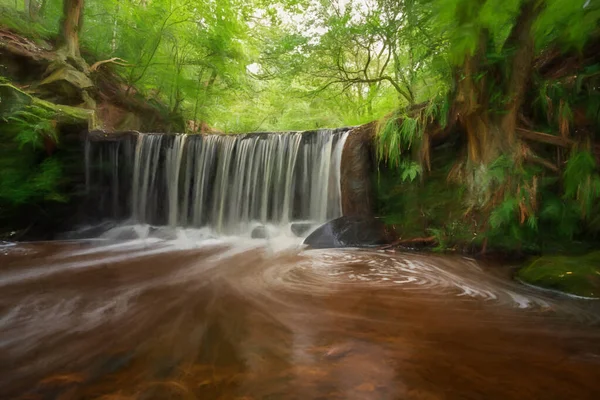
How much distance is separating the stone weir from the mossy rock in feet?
11.9

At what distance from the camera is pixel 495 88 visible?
4.34 metres

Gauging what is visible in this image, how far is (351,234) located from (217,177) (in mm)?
4238

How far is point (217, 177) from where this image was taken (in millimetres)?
8062

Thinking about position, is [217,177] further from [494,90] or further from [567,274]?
[567,274]

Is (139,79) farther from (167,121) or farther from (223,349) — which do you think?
(223,349)

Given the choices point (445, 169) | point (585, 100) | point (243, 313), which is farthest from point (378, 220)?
point (243, 313)

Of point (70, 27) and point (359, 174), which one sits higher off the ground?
point (70, 27)

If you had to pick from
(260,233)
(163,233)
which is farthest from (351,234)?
(163,233)

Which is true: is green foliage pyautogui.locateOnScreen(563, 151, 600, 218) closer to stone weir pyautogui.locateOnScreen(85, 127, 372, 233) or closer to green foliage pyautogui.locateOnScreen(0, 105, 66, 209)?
stone weir pyautogui.locateOnScreen(85, 127, 372, 233)

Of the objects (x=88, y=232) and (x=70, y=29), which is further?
(x=70, y=29)

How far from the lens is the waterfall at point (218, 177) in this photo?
281 inches

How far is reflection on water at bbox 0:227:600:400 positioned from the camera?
1.44 metres

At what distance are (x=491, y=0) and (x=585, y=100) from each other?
1967 mm

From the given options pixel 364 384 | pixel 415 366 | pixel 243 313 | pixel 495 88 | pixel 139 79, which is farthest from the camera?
pixel 139 79
